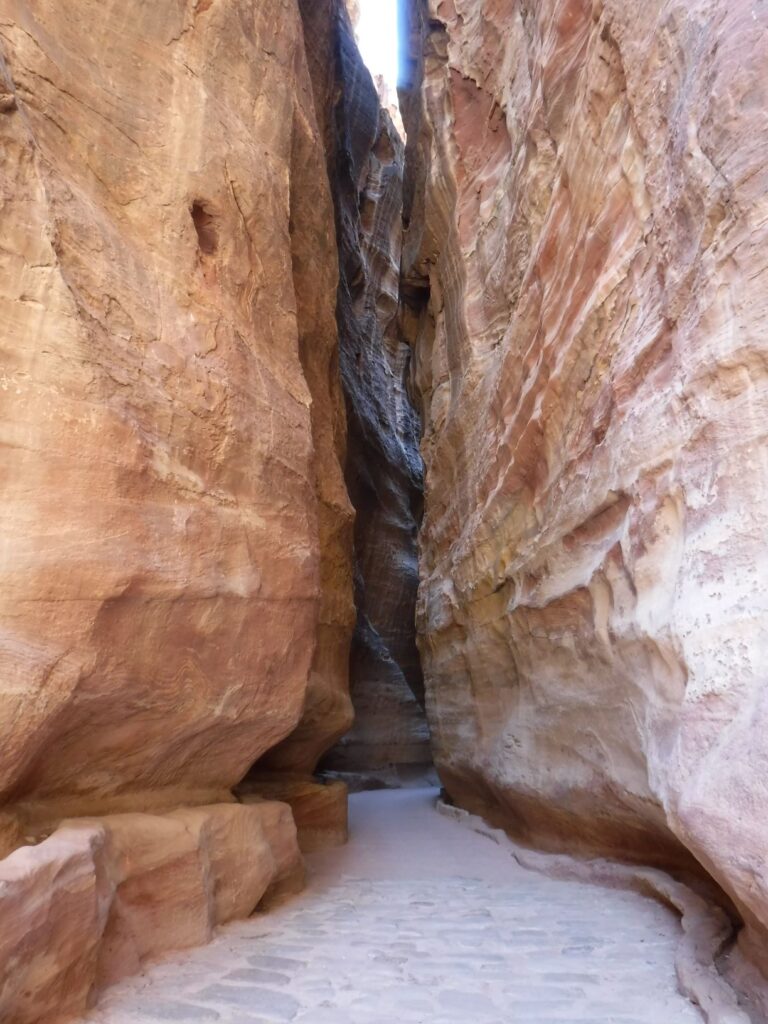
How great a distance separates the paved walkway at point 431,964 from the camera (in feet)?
10.3

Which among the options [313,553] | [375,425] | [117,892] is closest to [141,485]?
[313,553]

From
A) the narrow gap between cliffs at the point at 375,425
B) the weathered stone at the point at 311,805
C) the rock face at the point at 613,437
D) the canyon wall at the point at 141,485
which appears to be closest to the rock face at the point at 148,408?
the canyon wall at the point at 141,485

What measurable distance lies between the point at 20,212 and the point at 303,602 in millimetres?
3366

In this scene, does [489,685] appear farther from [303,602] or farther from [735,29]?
[735,29]

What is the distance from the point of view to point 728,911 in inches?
164

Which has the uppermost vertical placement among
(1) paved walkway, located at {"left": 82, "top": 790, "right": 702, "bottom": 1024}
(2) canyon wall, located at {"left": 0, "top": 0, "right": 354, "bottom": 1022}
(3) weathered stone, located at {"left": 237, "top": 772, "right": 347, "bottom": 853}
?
(2) canyon wall, located at {"left": 0, "top": 0, "right": 354, "bottom": 1022}

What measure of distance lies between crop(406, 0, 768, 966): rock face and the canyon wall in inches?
97.5

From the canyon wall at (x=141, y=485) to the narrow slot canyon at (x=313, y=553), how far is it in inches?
1.0

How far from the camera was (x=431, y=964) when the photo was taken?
382 cm

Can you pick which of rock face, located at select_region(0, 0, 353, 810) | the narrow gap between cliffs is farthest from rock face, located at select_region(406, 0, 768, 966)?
the narrow gap between cliffs

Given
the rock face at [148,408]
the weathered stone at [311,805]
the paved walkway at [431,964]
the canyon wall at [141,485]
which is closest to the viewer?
the paved walkway at [431,964]

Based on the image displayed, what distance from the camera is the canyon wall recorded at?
3.62m

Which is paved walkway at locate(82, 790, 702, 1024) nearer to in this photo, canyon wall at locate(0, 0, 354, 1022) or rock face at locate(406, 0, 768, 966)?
canyon wall at locate(0, 0, 354, 1022)

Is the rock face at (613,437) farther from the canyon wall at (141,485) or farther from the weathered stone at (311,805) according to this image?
the canyon wall at (141,485)
